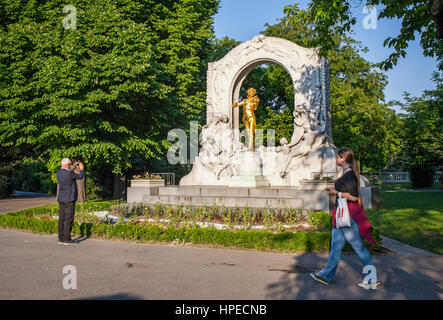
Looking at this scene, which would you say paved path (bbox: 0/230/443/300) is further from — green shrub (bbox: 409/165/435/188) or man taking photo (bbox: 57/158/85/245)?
green shrub (bbox: 409/165/435/188)

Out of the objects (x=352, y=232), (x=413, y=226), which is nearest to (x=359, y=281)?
(x=352, y=232)

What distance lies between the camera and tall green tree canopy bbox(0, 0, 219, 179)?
1414 centimetres

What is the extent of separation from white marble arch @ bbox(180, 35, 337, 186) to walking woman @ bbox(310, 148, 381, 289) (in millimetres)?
9490

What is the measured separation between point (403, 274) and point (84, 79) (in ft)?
43.0

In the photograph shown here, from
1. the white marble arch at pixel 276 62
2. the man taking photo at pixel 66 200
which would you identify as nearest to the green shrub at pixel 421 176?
the white marble arch at pixel 276 62

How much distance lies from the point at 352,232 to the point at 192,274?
2.51 metres

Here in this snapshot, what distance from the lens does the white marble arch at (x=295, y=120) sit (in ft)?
48.5

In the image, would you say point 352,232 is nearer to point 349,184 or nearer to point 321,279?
point 349,184

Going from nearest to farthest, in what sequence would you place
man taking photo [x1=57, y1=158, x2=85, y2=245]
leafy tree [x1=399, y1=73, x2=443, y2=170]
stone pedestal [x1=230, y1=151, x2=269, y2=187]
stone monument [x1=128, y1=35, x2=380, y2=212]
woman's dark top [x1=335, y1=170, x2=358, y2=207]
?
woman's dark top [x1=335, y1=170, x2=358, y2=207] < man taking photo [x1=57, y1=158, x2=85, y2=245] < stone monument [x1=128, y1=35, x2=380, y2=212] < stone pedestal [x1=230, y1=151, x2=269, y2=187] < leafy tree [x1=399, y1=73, x2=443, y2=170]

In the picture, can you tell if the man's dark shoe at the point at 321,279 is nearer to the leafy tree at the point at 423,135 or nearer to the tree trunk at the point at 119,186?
the tree trunk at the point at 119,186

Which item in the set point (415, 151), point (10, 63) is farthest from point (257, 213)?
point (415, 151)

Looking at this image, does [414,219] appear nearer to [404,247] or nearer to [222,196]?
[404,247]

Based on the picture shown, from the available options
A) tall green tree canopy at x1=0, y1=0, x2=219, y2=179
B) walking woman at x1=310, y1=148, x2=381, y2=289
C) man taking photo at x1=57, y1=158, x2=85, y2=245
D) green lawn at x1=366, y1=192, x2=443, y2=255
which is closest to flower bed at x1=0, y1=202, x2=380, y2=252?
man taking photo at x1=57, y1=158, x2=85, y2=245

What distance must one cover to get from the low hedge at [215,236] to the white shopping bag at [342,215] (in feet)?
8.07
